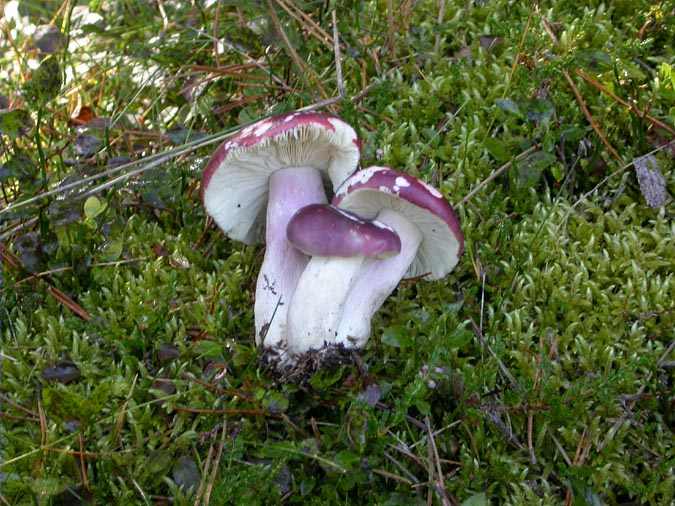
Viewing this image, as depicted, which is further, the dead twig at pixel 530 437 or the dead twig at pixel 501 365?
the dead twig at pixel 501 365

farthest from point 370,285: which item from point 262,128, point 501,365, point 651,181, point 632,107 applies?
point 632,107

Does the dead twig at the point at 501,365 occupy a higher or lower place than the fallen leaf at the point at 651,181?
lower

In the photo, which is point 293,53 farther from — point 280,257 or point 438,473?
point 438,473

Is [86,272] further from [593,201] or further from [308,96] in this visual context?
[593,201]

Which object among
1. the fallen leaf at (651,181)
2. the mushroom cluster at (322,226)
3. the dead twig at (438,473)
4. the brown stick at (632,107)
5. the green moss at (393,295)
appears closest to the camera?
the dead twig at (438,473)

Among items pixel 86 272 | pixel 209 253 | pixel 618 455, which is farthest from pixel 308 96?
pixel 618 455

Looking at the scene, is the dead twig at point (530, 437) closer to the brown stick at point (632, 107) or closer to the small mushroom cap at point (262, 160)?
the small mushroom cap at point (262, 160)

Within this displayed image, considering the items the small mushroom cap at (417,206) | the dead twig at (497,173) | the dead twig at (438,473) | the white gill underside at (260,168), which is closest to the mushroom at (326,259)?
the small mushroom cap at (417,206)
